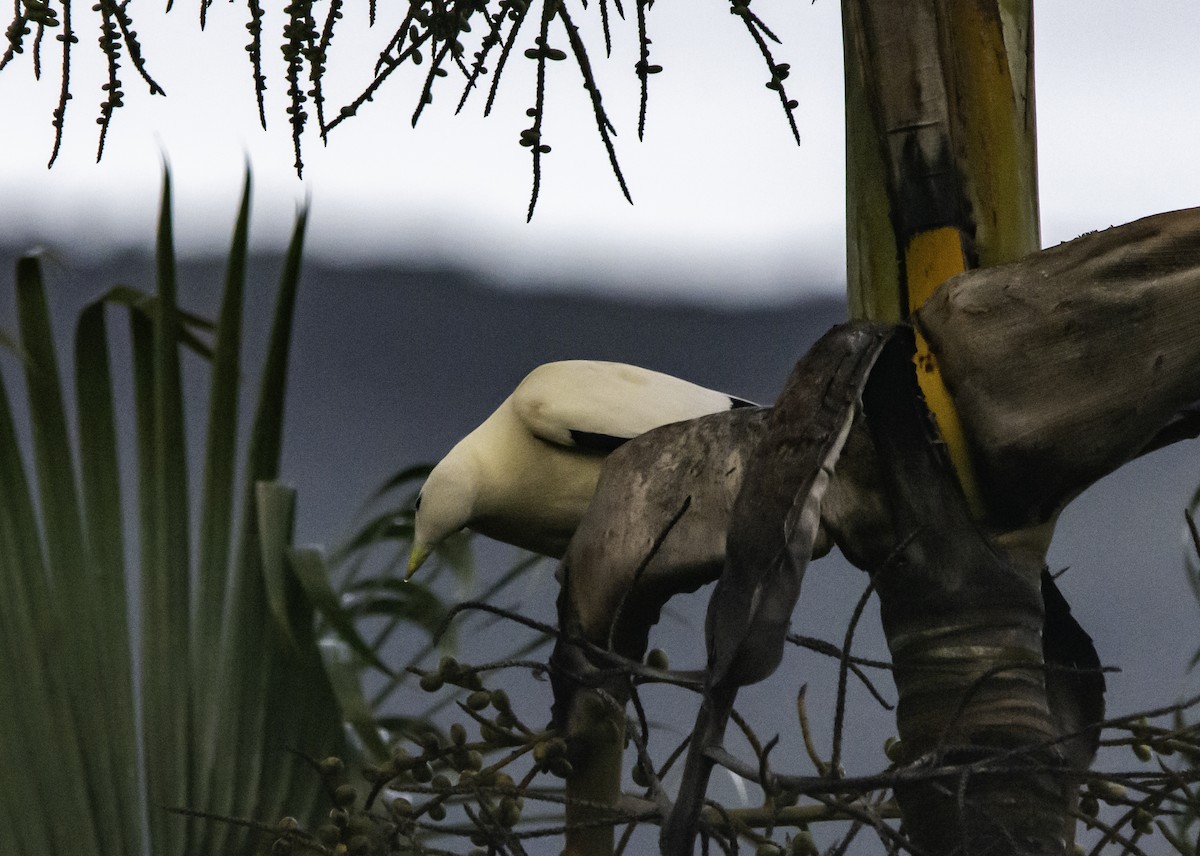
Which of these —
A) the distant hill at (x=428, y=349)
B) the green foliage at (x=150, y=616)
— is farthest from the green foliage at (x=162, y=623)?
the distant hill at (x=428, y=349)

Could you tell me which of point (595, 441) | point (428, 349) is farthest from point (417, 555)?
point (428, 349)

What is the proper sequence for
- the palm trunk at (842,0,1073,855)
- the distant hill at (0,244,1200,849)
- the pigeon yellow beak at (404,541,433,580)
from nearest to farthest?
the palm trunk at (842,0,1073,855) < the pigeon yellow beak at (404,541,433,580) < the distant hill at (0,244,1200,849)

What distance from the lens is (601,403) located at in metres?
1.71

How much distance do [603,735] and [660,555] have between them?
181mm

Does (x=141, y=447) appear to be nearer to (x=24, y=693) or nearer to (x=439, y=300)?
(x=24, y=693)

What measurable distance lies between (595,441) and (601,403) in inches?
2.0

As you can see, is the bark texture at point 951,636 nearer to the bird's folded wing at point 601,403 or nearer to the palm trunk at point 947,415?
the palm trunk at point 947,415

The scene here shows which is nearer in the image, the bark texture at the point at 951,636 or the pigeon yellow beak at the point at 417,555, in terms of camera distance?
the bark texture at the point at 951,636

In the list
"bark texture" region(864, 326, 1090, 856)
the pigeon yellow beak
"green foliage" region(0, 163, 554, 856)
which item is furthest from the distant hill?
"bark texture" region(864, 326, 1090, 856)

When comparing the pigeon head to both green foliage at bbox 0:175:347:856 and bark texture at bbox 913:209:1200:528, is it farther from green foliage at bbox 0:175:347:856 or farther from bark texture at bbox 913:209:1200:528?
bark texture at bbox 913:209:1200:528

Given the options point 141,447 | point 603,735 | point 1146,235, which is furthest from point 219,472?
point 1146,235

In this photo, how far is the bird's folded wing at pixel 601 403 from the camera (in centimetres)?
170

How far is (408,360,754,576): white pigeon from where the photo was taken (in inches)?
66.7

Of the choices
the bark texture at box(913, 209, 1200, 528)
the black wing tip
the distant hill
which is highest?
the bark texture at box(913, 209, 1200, 528)
